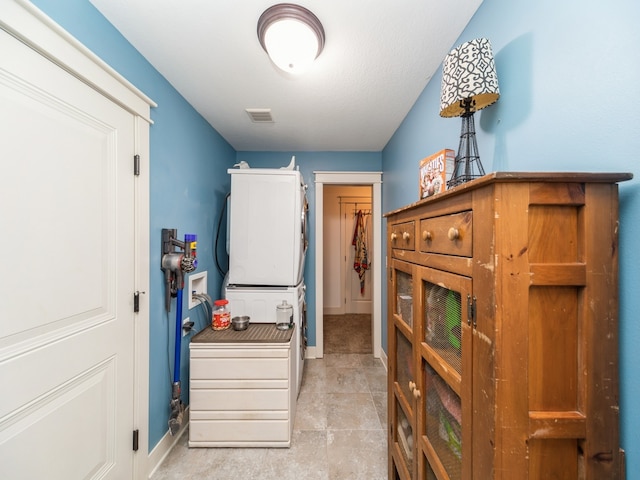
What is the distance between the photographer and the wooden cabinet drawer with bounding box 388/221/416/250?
1.08 meters

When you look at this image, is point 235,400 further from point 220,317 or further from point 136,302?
point 136,302

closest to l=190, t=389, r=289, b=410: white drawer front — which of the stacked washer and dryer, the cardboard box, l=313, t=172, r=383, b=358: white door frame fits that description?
the stacked washer and dryer

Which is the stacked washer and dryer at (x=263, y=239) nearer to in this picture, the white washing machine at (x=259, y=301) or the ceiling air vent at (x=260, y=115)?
the white washing machine at (x=259, y=301)

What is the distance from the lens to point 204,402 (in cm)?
172

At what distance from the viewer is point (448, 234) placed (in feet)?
2.47

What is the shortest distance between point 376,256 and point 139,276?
236 cm

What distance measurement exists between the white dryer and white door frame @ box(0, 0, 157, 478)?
80 centimetres

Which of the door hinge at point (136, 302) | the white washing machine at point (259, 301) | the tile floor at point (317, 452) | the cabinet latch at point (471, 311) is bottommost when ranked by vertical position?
the tile floor at point (317, 452)

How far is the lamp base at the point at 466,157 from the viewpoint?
1.01m

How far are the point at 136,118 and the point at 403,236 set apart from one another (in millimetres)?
1569

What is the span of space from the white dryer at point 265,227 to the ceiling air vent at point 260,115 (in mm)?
453

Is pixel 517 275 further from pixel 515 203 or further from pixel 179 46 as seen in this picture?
pixel 179 46

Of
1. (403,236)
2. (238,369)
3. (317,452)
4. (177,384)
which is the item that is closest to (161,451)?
(177,384)

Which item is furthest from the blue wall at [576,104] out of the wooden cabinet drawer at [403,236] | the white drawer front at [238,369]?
the white drawer front at [238,369]
